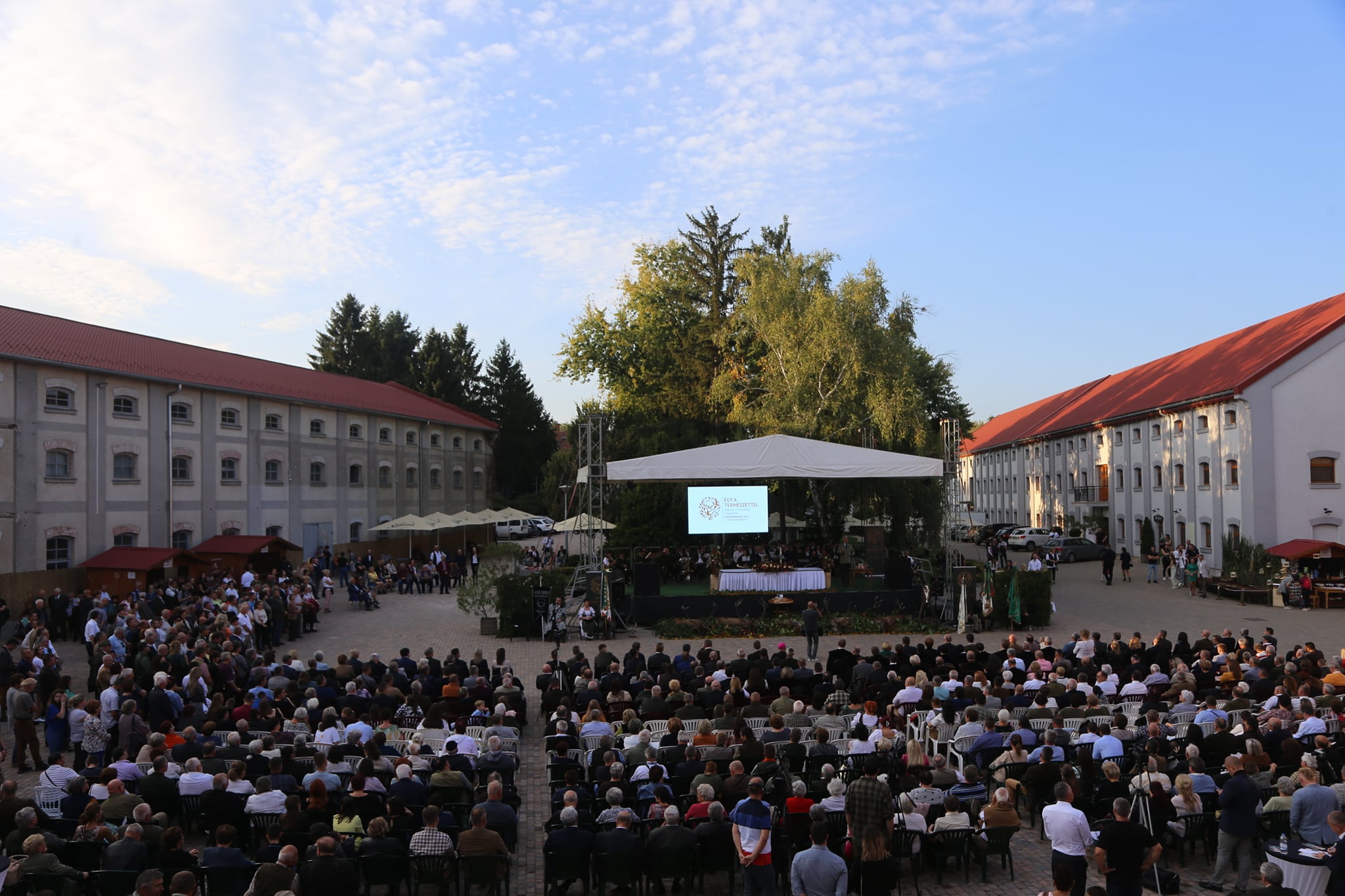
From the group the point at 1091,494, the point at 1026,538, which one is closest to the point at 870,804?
the point at 1026,538

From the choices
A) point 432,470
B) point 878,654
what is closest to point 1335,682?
point 878,654

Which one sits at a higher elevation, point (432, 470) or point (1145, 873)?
point (432, 470)

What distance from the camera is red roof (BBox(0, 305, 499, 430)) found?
83.7 feet

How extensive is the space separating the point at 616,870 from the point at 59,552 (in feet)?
79.1

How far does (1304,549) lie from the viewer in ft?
87.4

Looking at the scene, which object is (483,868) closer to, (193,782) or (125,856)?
(125,856)

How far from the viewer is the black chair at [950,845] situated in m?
7.76

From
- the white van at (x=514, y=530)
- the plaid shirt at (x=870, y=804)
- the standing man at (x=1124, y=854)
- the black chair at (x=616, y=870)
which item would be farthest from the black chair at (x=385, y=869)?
the white van at (x=514, y=530)

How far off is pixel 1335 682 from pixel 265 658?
15.7m

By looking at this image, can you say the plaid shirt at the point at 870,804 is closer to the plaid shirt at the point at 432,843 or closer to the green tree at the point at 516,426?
the plaid shirt at the point at 432,843

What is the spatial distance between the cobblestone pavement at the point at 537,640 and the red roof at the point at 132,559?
4211mm

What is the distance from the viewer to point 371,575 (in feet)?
93.0

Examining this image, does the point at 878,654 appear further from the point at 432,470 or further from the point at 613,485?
the point at 432,470

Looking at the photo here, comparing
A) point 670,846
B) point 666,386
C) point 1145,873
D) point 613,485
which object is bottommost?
point 1145,873
